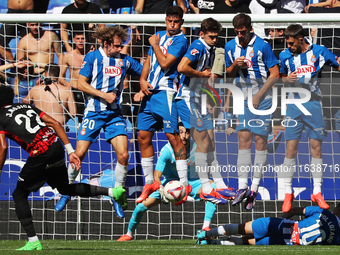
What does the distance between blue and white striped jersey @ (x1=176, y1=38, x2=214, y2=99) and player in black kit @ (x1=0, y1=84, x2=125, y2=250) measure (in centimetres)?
159

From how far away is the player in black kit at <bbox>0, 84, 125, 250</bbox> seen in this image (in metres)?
5.22

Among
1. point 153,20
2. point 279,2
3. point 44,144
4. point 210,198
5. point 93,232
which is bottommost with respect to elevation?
point 93,232

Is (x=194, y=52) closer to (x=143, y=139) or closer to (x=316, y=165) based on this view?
(x=143, y=139)

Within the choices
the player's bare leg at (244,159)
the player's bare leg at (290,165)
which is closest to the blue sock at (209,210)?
the player's bare leg at (244,159)

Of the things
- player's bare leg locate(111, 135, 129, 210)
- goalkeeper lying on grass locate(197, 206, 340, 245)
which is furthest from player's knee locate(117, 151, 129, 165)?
goalkeeper lying on grass locate(197, 206, 340, 245)

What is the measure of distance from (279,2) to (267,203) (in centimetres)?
342

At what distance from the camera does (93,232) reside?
7.90 m

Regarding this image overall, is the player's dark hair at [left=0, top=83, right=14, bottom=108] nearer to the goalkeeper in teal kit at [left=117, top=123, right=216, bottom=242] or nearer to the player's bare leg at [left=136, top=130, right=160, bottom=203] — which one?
the player's bare leg at [left=136, top=130, right=160, bottom=203]

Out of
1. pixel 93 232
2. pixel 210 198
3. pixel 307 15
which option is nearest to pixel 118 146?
pixel 210 198

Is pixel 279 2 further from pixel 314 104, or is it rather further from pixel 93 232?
pixel 93 232

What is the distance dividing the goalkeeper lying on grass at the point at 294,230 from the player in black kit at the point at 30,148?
162 centimetres

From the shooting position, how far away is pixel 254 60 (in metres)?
6.32

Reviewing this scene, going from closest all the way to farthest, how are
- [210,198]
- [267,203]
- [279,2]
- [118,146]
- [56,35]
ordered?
[210,198] → [118,146] → [267,203] → [56,35] → [279,2]

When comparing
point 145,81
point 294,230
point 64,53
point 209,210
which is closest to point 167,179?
point 209,210
